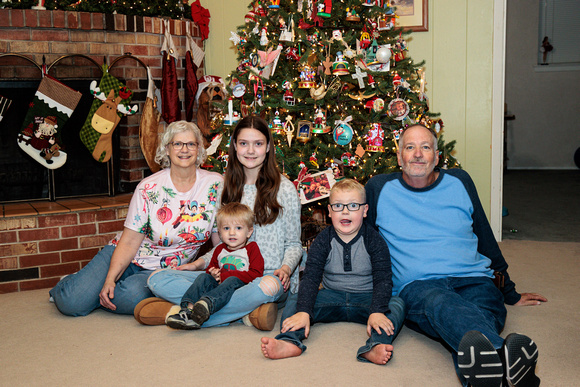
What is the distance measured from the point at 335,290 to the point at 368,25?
5.46ft

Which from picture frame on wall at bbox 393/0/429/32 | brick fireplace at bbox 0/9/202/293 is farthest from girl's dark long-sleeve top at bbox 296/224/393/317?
picture frame on wall at bbox 393/0/429/32

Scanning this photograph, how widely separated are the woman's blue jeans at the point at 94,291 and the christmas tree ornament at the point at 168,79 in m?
1.62

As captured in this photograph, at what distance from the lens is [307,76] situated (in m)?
3.09

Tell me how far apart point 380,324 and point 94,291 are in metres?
1.37

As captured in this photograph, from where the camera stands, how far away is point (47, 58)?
3.56 metres

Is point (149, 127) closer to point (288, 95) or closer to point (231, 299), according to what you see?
point (288, 95)

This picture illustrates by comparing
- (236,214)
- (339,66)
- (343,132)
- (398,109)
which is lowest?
(236,214)

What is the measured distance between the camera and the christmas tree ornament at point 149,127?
3926mm

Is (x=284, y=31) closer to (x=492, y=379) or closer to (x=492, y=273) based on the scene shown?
(x=492, y=273)

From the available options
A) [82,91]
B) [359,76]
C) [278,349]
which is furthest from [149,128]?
[278,349]

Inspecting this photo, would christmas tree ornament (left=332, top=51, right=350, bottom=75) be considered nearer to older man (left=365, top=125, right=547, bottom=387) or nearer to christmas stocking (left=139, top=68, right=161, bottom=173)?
older man (left=365, top=125, right=547, bottom=387)

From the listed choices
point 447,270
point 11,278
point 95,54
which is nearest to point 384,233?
point 447,270

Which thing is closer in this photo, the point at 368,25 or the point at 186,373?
the point at 186,373

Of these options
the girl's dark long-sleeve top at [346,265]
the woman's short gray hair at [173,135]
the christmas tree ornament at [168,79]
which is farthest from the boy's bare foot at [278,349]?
the christmas tree ornament at [168,79]
